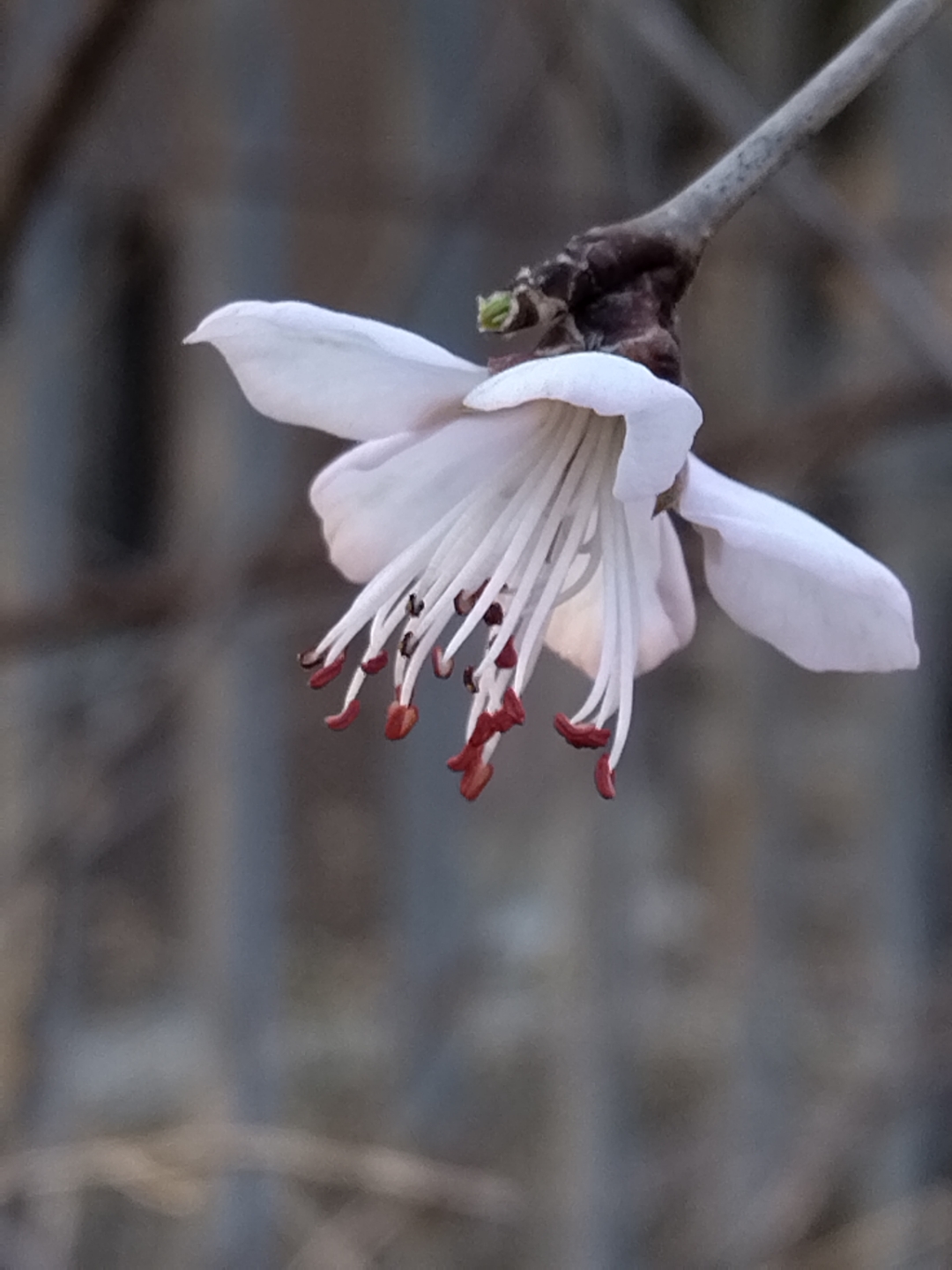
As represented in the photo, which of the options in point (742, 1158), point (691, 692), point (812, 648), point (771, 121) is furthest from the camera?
point (691, 692)

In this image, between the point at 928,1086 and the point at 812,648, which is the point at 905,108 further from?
the point at 812,648

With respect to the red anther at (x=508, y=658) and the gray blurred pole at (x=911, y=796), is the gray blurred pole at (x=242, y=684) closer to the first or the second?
the gray blurred pole at (x=911, y=796)

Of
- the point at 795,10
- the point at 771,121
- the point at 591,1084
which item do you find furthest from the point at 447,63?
the point at 771,121

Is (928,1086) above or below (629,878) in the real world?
below

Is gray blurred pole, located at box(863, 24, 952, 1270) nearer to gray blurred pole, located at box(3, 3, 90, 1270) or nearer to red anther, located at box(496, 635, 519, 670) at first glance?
gray blurred pole, located at box(3, 3, 90, 1270)

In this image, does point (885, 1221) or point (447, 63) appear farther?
point (885, 1221)

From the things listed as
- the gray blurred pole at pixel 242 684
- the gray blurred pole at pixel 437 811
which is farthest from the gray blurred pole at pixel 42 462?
the gray blurred pole at pixel 437 811

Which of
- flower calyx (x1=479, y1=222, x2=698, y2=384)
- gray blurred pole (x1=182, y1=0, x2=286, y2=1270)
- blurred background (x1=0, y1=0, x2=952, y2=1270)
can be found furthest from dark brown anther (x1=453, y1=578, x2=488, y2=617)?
gray blurred pole (x1=182, y1=0, x2=286, y2=1270)
